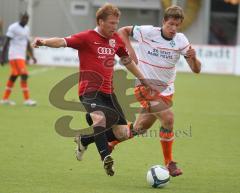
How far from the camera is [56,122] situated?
51.1ft

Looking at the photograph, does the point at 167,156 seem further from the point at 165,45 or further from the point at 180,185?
the point at 165,45

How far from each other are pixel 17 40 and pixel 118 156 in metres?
8.09

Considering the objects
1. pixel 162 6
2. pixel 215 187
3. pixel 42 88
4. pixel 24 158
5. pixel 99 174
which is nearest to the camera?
pixel 215 187

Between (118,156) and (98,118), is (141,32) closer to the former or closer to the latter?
(98,118)

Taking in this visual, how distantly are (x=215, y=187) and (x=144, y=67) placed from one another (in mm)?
1994

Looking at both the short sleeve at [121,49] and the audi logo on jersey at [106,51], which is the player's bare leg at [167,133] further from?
the audi logo on jersey at [106,51]

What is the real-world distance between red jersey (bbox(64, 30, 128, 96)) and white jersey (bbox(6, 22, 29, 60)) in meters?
9.60

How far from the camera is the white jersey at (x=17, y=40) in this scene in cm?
1881

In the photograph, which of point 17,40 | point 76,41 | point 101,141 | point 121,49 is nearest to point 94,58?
point 76,41

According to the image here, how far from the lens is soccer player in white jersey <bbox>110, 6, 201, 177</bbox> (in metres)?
9.99

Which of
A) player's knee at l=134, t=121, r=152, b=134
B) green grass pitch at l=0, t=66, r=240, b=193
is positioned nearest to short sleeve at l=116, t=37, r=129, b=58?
player's knee at l=134, t=121, r=152, b=134

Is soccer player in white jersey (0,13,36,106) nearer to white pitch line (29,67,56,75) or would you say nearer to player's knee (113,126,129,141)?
player's knee (113,126,129,141)

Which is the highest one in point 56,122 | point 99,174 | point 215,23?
point 99,174

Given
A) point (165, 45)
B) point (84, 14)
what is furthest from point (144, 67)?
point (84, 14)
